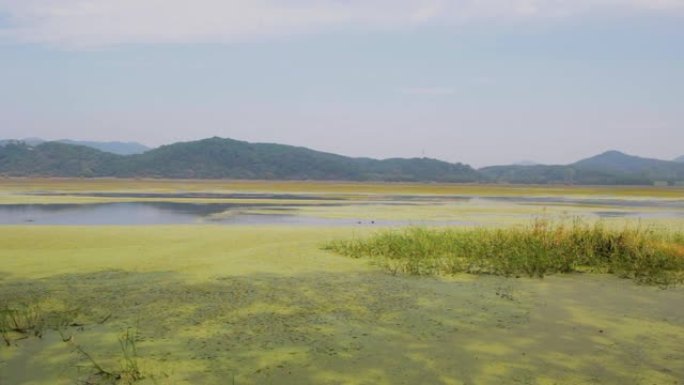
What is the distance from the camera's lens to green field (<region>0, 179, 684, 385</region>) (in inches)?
204

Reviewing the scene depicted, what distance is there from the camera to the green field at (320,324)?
5.18 meters

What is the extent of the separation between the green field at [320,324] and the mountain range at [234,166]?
127 m

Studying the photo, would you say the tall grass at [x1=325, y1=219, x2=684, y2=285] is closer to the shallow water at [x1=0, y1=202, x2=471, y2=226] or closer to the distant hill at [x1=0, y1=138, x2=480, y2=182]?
the shallow water at [x1=0, y1=202, x2=471, y2=226]

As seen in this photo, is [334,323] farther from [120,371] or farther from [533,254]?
[533,254]

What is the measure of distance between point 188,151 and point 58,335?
157 metres

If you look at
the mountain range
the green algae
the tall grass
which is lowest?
the green algae

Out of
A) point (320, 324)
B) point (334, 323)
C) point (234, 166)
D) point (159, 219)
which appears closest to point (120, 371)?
point (320, 324)

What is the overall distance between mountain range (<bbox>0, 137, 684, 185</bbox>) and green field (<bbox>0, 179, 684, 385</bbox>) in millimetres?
126569

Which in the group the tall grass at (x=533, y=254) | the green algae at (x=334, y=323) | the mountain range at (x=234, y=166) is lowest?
the green algae at (x=334, y=323)

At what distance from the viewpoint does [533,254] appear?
1102 centimetres

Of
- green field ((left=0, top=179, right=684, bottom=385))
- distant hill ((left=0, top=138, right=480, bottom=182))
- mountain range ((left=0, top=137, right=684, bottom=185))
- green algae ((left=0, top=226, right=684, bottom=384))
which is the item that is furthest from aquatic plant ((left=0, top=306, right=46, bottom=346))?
distant hill ((left=0, top=138, right=480, bottom=182))

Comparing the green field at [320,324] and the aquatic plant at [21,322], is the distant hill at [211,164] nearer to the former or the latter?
the green field at [320,324]

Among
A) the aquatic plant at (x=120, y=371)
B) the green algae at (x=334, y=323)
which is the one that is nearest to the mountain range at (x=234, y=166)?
the green algae at (x=334, y=323)

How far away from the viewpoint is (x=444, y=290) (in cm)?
876
